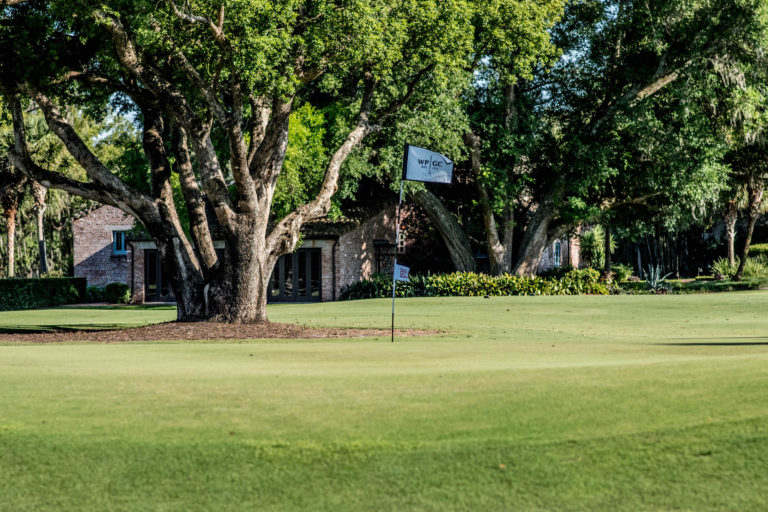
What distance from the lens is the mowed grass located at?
5.23m

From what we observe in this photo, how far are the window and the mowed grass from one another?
38.9 m

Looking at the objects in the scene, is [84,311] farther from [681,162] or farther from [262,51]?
[681,162]

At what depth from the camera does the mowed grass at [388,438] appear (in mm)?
5227

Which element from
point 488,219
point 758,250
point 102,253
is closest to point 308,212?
point 488,219

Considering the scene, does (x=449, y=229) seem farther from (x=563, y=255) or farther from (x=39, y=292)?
(x=39, y=292)

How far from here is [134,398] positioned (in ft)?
24.5

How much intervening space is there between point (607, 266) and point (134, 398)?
3496cm

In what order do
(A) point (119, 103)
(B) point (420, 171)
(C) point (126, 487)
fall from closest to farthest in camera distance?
(C) point (126, 487), (B) point (420, 171), (A) point (119, 103)

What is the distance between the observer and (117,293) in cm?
4347

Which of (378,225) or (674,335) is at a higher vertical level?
(378,225)

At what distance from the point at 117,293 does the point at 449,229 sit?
18.1m

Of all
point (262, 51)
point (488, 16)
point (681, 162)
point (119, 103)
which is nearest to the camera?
point (262, 51)

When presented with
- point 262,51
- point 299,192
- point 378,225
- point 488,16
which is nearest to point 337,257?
point 378,225

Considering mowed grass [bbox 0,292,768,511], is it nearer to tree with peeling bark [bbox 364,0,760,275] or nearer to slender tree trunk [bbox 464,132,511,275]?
tree with peeling bark [bbox 364,0,760,275]
